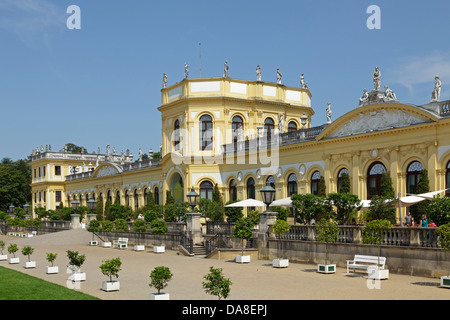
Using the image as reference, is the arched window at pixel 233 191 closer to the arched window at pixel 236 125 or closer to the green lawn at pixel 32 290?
the arched window at pixel 236 125

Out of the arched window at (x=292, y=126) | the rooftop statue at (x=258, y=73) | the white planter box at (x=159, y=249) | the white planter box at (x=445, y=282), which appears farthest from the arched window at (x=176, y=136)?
the white planter box at (x=445, y=282)

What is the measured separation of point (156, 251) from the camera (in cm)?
3141

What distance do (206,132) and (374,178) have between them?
16.7m

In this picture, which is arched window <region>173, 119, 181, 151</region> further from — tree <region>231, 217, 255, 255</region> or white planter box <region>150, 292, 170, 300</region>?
white planter box <region>150, 292, 170, 300</region>

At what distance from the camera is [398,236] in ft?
64.6

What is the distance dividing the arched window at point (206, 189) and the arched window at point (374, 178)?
15508 mm

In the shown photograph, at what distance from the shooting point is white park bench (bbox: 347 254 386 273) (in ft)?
62.5

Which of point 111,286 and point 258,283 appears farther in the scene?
point 258,283

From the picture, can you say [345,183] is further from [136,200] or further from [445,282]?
[136,200]

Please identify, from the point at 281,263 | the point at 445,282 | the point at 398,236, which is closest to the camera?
the point at 445,282

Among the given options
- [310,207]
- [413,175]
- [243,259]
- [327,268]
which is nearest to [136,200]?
[310,207]

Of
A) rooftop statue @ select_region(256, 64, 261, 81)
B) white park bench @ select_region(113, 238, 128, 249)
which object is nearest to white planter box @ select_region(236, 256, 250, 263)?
white park bench @ select_region(113, 238, 128, 249)

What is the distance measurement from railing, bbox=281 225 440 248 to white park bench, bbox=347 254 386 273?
3.05ft
